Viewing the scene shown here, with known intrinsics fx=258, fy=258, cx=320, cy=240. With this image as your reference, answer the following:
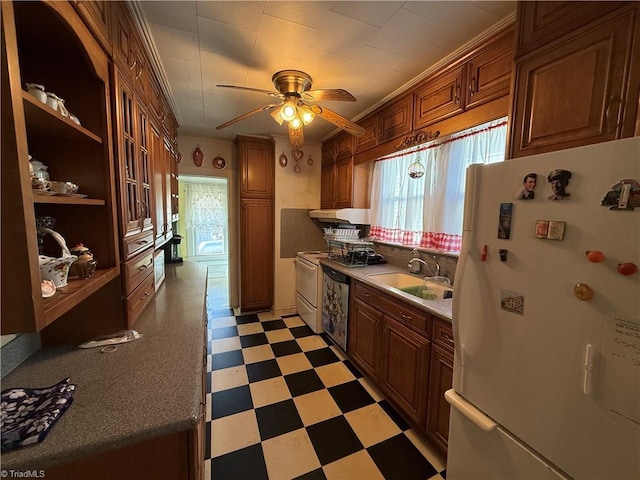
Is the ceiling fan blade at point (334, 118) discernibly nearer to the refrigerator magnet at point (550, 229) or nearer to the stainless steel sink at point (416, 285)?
the stainless steel sink at point (416, 285)

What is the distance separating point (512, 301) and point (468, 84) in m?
1.37

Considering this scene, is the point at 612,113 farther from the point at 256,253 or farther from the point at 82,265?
the point at 256,253

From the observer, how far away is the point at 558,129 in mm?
1044

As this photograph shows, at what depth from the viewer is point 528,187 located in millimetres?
850

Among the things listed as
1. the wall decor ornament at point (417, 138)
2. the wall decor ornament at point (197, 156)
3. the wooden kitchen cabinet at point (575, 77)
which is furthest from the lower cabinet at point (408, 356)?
the wall decor ornament at point (197, 156)

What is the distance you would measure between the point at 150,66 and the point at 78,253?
58.1 inches

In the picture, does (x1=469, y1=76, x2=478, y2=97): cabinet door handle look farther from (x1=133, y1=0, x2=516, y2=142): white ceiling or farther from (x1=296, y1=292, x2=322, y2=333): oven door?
(x1=296, y1=292, x2=322, y2=333): oven door

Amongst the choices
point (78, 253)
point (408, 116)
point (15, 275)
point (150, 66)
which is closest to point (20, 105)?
point (15, 275)

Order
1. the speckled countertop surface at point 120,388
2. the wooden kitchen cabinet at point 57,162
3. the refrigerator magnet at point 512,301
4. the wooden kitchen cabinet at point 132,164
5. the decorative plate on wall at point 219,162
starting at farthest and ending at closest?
the decorative plate on wall at point 219,162, the wooden kitchen cabinet at point 132,164, the refrigerator magnet at point 512,301, the speckled countertop surface at point 120,388, the wooden kitchen cabinet at point 57,162

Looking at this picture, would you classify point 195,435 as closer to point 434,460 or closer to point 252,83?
point 434,460

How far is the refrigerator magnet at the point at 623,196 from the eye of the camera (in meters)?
0.64

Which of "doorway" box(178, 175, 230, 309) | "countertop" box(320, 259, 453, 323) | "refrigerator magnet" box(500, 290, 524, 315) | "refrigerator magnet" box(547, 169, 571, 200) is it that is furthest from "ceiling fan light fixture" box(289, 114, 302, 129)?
"doorway" box(178, 175, 230, 309)

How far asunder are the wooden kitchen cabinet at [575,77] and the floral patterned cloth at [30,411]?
6.35 ft

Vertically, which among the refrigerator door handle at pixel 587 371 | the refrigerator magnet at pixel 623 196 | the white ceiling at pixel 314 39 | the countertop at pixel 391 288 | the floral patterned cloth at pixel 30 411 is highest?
the white ceiling at pixel 314 39
